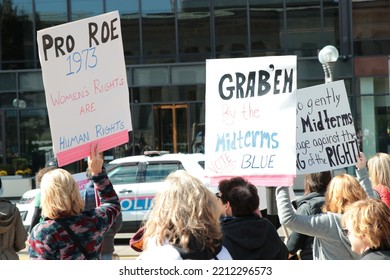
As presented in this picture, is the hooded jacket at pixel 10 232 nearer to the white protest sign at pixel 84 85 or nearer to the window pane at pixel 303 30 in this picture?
the white protest sign at pixel 84 85

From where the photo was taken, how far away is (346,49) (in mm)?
27359

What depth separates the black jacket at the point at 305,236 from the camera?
614cm

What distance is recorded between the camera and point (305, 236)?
6199 mm

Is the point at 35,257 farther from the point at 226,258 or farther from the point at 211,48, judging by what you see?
the point at 211,48

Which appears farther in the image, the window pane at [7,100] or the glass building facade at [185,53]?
the window pane at [7,100]

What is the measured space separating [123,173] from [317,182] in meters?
8.59

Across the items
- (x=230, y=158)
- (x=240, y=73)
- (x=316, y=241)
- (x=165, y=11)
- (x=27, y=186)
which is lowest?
(x=27, y=186)

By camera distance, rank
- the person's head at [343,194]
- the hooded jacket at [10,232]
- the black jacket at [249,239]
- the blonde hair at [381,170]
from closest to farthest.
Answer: the black jacket at [249,239]
the person's head at [343,194]
the hooded jacket at [10,232]
the blonde hair at [381,170]

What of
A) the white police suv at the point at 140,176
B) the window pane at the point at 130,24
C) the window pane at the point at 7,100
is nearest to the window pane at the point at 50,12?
the window pane at the point at 130,24

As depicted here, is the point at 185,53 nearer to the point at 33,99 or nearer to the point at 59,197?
the point at 33,99

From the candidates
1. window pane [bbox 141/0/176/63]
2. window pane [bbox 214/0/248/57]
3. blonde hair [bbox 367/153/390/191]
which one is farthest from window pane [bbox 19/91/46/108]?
blonde hair [bbox 367/153/390/191]

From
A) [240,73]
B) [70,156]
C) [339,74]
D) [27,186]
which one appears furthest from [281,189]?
[339,74]

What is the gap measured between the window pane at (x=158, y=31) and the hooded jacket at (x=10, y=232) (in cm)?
2267

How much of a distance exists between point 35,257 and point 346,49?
23725 millimetres
